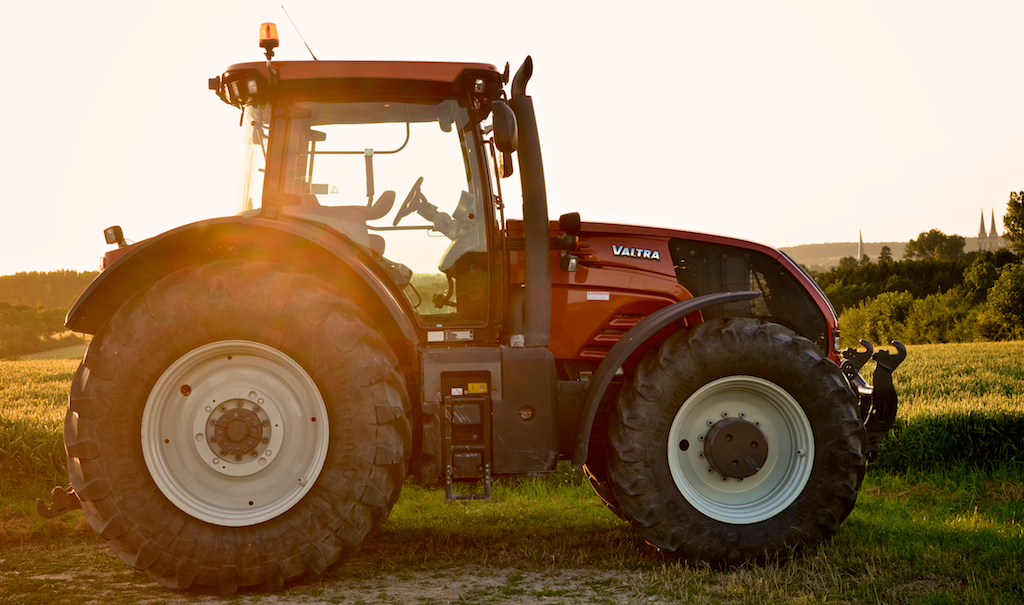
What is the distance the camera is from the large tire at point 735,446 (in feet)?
15.5

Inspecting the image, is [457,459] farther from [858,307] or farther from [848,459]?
[858,307]

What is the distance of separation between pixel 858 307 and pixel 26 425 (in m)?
49.9

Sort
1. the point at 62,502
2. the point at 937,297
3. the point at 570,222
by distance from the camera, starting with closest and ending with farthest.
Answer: the point at 62,502 < the point at 570,222 < the point at 937,297

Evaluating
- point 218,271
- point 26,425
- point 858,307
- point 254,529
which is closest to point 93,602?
point 254,529

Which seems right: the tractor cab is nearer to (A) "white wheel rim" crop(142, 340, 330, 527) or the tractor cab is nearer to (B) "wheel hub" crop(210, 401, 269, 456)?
(A) "white wheel rim" crop(142, 340, 330, 527)

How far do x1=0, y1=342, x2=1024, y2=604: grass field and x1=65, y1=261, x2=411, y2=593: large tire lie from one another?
0.29m

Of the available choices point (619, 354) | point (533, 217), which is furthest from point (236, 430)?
point (619, 354)

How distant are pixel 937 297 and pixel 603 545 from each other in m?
44.2

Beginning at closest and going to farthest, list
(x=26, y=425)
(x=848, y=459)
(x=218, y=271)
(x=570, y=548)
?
(x=218, y=271) < (x=848, y=459) < (x=570, y=548) < (x=26, y=425)

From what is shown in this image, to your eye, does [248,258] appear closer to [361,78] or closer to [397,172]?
[397,172]

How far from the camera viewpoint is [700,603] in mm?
4172

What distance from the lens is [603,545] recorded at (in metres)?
5.41

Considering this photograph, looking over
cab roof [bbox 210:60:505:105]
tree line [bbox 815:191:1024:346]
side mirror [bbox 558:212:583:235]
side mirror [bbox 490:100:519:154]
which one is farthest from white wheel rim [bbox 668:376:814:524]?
tree line [bbox 815:191:1024:346]

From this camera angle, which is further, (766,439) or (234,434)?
(766,439)
